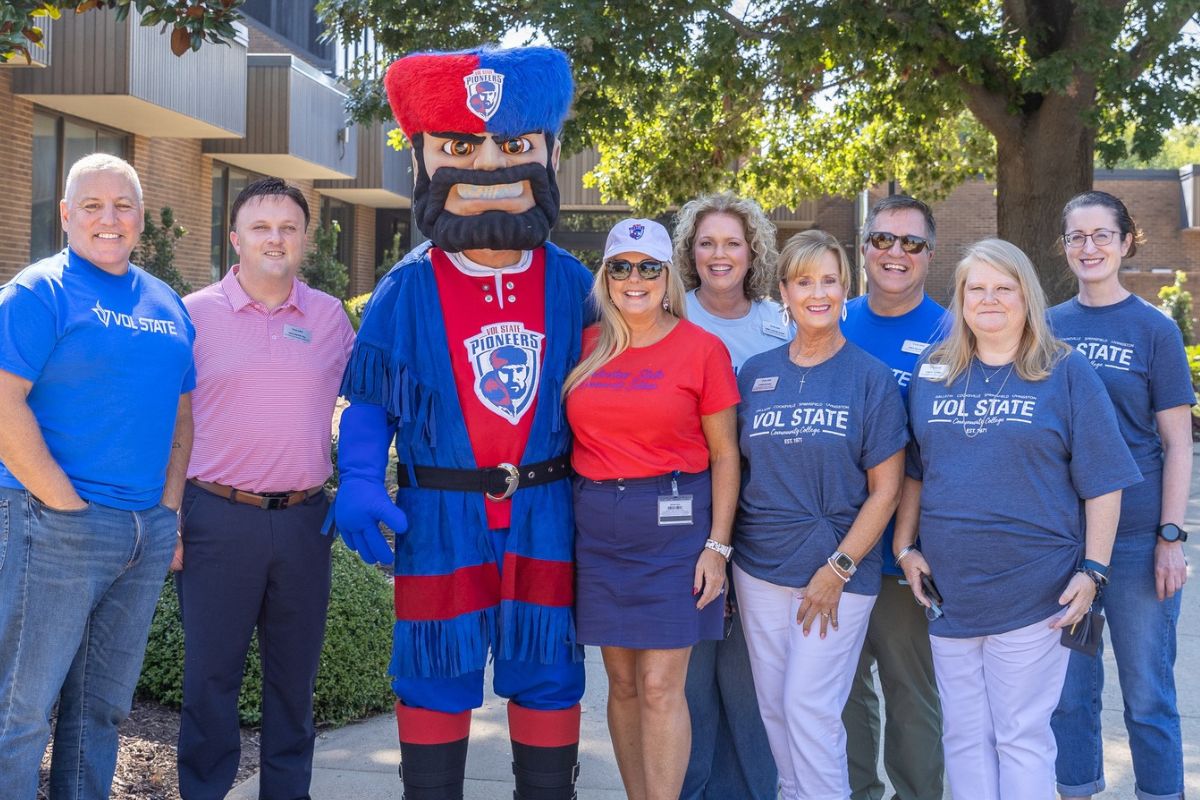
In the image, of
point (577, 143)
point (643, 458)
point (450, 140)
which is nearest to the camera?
point (643, 458)

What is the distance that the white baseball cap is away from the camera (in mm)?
3338

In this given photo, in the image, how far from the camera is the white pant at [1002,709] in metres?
3.06

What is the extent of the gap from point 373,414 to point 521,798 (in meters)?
1.23

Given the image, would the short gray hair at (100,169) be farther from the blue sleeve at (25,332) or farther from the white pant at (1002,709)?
the white pant at (1002,709)

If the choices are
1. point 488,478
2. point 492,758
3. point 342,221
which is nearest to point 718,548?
point 488,478

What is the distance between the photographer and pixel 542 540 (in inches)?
131

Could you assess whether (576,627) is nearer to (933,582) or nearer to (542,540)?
(542,540)

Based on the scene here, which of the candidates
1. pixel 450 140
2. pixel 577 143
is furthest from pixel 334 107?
pixel 450 140

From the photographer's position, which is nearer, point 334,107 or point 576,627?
point 576,627

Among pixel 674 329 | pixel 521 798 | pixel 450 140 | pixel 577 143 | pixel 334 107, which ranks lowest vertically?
pixel 521 798

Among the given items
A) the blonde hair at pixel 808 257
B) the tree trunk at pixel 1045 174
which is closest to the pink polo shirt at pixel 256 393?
the blonde hair at pixel 808 257

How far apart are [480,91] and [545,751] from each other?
1.95 meters

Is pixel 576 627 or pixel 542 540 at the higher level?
pixel 542 540

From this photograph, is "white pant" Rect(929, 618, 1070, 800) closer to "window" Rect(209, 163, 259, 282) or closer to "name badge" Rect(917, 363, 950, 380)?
"name badge" Rect(917, 363, 950, 380)
